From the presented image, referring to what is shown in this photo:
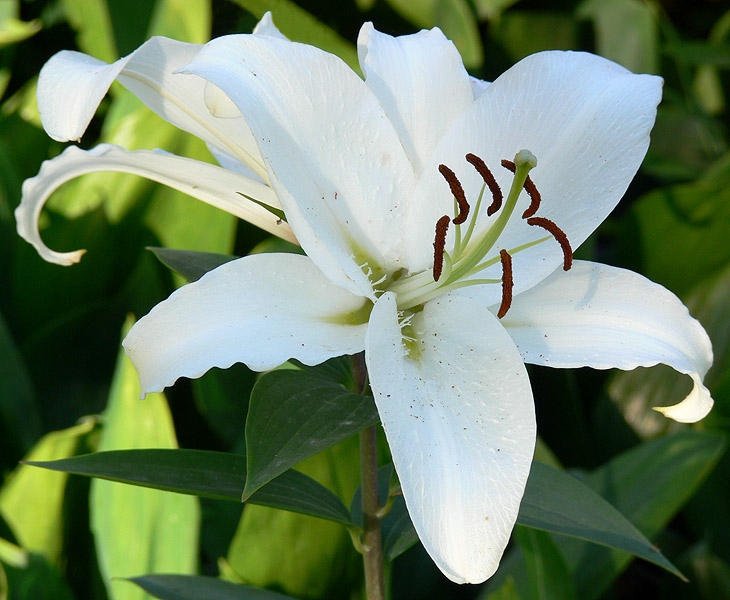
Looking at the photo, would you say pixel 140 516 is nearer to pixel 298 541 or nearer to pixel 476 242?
pixel 298 541

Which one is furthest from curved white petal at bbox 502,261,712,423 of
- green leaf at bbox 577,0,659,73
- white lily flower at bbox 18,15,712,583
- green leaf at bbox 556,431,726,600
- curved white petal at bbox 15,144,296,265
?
green leaf at bbox 577,0,659,73

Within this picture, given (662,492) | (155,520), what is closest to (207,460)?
(155,520)

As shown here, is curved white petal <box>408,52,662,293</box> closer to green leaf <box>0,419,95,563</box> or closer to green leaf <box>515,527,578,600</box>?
green leaf <box>515,527,578,600</box>

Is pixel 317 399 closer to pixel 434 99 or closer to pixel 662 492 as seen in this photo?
pixel 434 99

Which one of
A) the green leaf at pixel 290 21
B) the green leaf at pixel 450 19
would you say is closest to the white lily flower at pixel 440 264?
the green leaf at pixel 290 21

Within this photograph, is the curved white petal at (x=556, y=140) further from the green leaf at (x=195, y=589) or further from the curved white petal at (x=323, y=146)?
the green leaf at (x=195, y=589)
